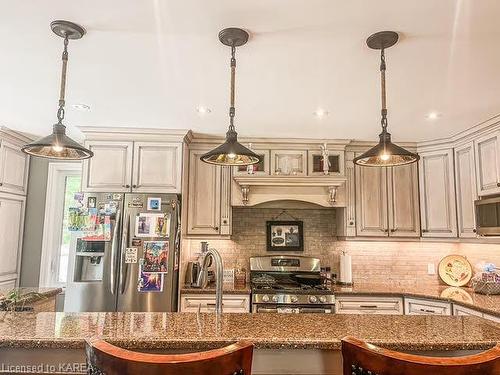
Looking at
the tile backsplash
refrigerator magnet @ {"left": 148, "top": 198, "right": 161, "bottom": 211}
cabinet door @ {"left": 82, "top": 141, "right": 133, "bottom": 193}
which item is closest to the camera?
refrigerator magnet @ {"left": 148, "top": 198, "right": 161, "bottom": 211}

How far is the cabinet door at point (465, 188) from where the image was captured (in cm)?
357

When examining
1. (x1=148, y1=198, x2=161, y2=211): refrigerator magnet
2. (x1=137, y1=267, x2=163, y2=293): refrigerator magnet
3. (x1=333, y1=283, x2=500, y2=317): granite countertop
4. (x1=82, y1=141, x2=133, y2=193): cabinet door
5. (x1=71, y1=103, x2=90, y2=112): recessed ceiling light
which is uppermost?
(x1=71, y1=103, x2=90, y2=112): recessed ceiling light

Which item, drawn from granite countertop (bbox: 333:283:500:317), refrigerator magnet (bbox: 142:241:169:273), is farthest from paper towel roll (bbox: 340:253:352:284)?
refrigerator magnet (bbox: 142:241:169:273)

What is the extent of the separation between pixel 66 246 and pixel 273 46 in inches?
139

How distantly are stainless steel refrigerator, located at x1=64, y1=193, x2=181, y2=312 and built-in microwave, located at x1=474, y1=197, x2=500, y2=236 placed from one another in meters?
2.81

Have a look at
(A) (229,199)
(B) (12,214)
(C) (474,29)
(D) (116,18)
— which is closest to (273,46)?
(D) (116,18)

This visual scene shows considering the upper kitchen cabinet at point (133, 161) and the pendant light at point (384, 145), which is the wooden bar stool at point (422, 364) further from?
the upper kitchen cabinet at point (133, 161)

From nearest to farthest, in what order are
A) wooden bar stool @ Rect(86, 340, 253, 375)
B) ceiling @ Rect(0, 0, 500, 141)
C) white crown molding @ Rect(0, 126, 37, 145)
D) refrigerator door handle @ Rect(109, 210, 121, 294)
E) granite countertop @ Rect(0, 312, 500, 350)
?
wooden bar stool @ Rect(86, 340, 253, 375), granite countertop @ Rect(0, 312, 500, 350), ceiling @ Rect(0, 0, 500, 141), refrigerator door handle @ Rect(109, 210, 121, 294), white crown molding @ Rect(0, 126, 37, 145)

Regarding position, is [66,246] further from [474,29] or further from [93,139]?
[474,29]

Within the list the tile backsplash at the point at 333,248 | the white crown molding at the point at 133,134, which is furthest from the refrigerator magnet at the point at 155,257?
the white crown molding at the point at 133,134

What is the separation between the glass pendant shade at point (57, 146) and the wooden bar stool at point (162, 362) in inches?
43.8

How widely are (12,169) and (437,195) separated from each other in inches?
182

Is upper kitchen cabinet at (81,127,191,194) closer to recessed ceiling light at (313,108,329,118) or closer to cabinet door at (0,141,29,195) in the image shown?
cabinet door at (0,141,29,195)

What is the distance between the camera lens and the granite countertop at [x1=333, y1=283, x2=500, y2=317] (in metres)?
2.93
